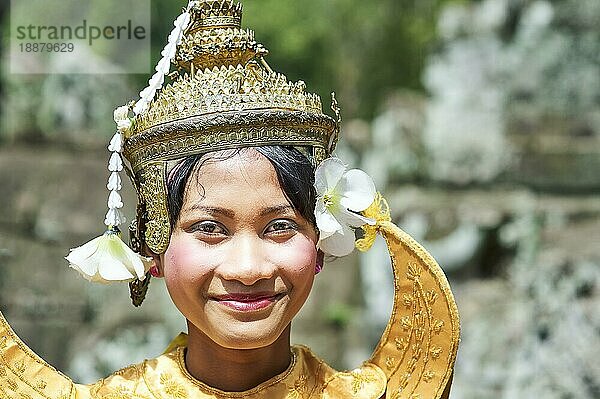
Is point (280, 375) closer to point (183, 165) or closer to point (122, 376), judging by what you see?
point (122, 376)

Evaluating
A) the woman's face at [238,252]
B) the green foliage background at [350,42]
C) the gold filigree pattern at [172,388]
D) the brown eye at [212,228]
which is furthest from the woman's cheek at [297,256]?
the green foliage background at [350,42]

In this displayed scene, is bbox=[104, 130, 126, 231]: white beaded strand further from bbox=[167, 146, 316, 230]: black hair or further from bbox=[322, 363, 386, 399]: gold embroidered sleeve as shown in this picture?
bbox=[322, 363, 386, 399]: gold embroidered sleeve

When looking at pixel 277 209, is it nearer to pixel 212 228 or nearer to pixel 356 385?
pixel 212 228

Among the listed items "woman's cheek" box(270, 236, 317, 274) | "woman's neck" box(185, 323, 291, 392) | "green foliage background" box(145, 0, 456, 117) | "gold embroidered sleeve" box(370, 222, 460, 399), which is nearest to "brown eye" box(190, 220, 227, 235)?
"woman's cheek" box(270, 236, 317, 274)

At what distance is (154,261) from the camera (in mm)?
2045

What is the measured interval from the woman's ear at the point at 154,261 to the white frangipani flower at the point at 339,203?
335 millimetres

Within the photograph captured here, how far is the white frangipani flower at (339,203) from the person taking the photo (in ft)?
6.50

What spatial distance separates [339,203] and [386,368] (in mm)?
407

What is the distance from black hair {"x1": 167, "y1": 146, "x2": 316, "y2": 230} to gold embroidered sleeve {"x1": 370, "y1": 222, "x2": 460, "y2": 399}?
0.22 m

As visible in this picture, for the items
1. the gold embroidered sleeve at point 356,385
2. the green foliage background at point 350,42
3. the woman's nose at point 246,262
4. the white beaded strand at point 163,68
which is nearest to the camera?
the woman's nose at point 246,262

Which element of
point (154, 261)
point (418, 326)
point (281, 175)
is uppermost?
point (281, 175)

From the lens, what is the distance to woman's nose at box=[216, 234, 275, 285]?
1862 mm

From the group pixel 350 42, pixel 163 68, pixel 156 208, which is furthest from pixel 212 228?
pixel 350 42

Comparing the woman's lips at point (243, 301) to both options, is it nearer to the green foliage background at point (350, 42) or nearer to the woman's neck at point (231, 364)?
the woman's neck at point (231, 364)
